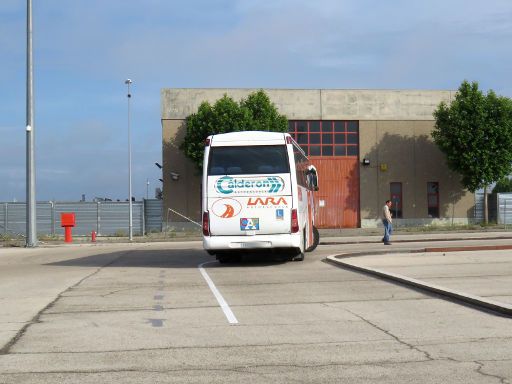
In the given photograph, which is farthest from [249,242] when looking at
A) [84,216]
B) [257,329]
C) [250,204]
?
[84,216]

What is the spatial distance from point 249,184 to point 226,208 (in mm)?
840

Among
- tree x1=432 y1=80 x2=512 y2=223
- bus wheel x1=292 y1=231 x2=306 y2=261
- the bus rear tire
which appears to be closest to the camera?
bus wheel x1=292 y1=231 x2=306 y2=261

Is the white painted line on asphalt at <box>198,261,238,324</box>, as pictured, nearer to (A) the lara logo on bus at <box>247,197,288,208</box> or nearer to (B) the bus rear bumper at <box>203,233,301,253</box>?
(B) the bus rear bumper at <box>203,233,301,253</box>

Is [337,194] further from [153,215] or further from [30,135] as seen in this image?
[30,135]

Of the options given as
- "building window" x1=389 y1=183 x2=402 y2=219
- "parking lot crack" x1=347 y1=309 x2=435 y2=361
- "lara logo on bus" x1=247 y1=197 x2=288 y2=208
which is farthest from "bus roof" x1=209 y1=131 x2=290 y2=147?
"building window" x1=389 y1=183 x2=402 y2=219

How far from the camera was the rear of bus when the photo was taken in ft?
55.4

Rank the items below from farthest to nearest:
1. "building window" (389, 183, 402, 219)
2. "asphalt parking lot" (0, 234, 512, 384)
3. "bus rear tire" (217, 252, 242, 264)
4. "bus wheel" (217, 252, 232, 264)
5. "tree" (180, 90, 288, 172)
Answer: "building window" (389, 183, 402, 219) < "tree" (180, 90, 288, 172) < "bus rear tire" (217, 252, 242, 264) < "bus wheel" (217, 252, 232, 264) < "asphalt parking lot" (0, 234, 512, 384)

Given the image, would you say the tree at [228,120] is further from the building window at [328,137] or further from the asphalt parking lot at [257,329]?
the asphalt parking lot at [257,329]

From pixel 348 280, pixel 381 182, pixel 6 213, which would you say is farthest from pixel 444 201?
pixel 348 280

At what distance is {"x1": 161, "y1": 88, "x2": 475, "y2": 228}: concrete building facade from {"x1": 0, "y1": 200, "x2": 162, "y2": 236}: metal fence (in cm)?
1078

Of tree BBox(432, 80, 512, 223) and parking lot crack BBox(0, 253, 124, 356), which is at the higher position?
tree BBox(432, 80, 512, 223)

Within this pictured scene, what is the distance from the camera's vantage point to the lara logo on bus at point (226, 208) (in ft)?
55.6

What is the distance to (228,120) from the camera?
38.4m

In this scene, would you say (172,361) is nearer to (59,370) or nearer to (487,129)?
(59,370)
